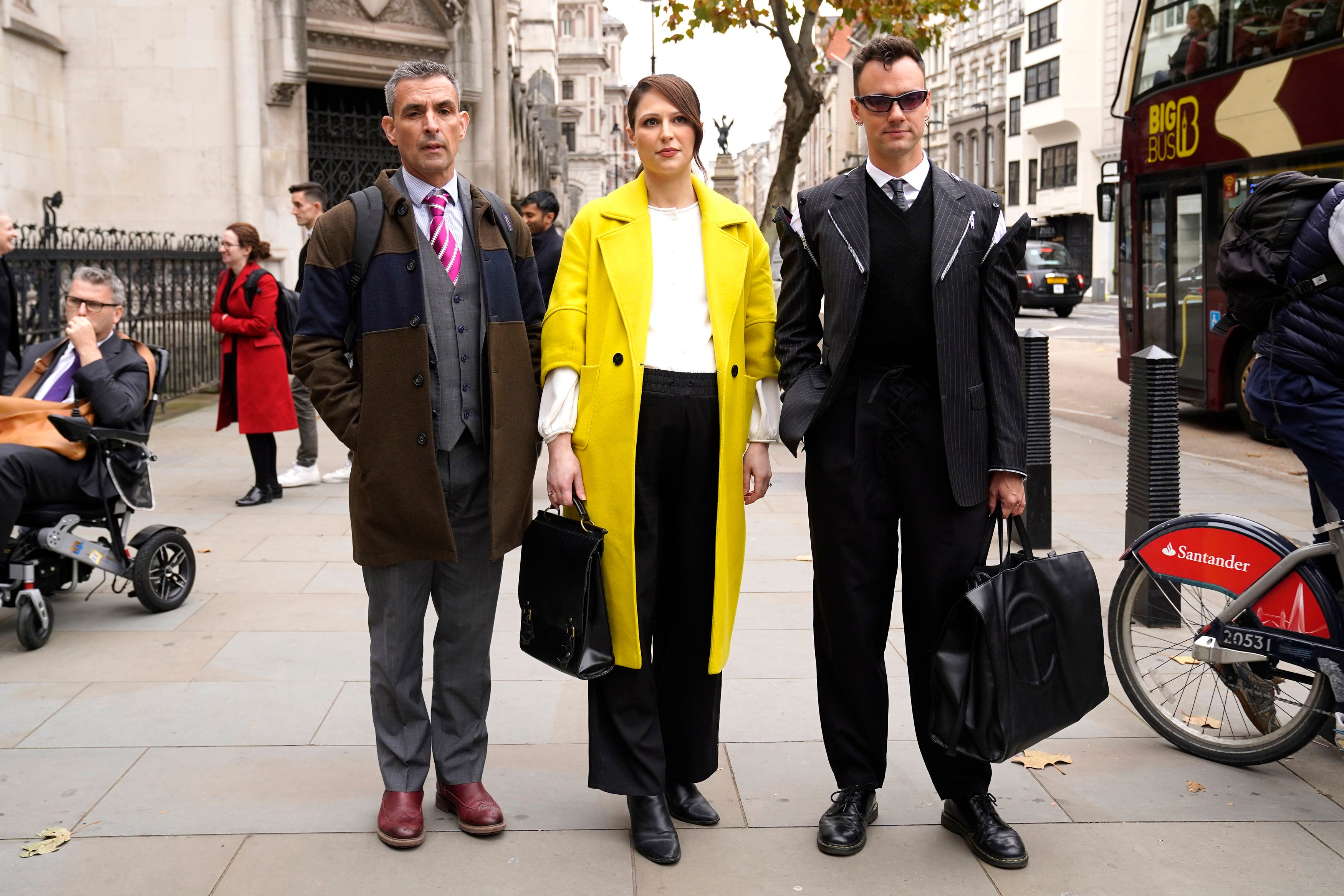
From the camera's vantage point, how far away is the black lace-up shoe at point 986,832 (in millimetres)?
3480

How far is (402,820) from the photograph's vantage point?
359cm

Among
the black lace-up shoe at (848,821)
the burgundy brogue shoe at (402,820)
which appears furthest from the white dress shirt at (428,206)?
the black lace-up shoe at (848,821)

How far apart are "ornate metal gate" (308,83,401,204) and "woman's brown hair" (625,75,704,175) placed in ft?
51.6

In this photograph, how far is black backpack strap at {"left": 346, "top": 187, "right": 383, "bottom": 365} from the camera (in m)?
3.50

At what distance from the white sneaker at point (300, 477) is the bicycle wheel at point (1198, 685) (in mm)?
6638

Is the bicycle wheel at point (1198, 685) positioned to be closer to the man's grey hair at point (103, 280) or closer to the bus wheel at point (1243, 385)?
the man's grey hair at point (103, 280)

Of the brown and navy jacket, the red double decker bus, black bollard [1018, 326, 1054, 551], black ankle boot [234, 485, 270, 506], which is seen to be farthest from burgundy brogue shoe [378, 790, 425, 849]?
the red double decker bus

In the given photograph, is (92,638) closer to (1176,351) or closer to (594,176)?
(1176,351)

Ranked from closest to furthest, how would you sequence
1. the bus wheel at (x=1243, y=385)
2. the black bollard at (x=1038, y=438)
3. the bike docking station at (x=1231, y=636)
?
the bike docking station at (x=1231, y=636) → the black bollard at (x=1038, y=438) → the bus wheel at (x=1243, y=385)

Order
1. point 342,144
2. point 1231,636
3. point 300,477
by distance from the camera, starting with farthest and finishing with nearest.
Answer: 1. point 342,144
2. point 300,477
3. point 1231,636

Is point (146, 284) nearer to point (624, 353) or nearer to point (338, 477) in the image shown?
point (338, 477)

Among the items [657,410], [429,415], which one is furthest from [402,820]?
[657,410]

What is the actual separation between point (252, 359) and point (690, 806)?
5.84 metres

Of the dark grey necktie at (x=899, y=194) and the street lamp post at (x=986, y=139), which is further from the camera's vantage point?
the street lamp post at (x=986, y=139)
